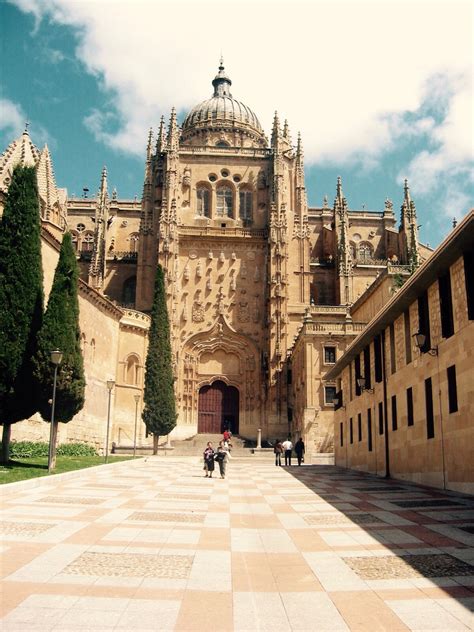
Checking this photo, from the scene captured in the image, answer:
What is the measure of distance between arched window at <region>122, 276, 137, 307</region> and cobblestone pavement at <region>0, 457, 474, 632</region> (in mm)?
40409

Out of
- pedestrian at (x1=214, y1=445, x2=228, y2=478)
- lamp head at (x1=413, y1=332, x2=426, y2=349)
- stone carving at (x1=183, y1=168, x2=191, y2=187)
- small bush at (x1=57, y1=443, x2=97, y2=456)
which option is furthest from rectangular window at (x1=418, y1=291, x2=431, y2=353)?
stone carving at (x1=183, y1=168, x2=191, y2=187)

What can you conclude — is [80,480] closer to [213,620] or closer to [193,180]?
[213,620]

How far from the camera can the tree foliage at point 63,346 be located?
20.0 meters

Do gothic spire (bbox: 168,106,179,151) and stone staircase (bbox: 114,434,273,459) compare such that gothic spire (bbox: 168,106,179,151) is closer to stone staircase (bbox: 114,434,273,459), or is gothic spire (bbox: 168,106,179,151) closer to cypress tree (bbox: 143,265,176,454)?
cypress tree (bbox: 143,265,176,454)

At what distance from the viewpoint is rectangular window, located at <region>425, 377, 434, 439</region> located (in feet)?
54.4

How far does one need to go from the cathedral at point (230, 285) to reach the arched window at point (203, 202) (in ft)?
0.33

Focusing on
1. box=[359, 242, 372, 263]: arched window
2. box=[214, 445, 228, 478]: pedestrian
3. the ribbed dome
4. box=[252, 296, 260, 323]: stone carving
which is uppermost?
the ribbed dome

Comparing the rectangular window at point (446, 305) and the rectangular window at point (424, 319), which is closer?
the rectangular window at point (446, 305)

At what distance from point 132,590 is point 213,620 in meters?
1.12

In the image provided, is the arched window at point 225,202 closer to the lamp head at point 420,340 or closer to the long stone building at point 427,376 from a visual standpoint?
the long stone building at point 427,376

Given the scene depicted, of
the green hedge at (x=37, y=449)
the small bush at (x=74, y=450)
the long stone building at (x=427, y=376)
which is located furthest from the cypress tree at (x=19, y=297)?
the long stone building at (x=427, y=376)

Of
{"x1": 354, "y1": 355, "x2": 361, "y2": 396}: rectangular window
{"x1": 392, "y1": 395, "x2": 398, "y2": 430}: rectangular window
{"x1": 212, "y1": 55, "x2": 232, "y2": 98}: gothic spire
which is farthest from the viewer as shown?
{"x1": 212, "y1": 55, "x2": 232, "y2": 98}: gothic spire

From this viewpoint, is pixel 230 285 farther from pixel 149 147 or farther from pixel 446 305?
pixel 446 305

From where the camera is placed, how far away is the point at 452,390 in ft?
49.7
